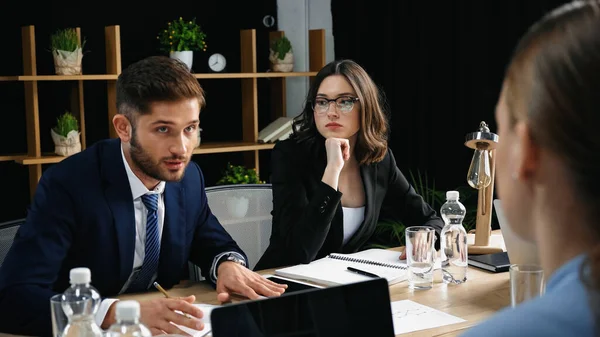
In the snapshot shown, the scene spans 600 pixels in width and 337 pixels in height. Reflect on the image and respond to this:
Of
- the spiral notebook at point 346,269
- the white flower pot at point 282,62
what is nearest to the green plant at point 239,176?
the white flower pot at point 282,62

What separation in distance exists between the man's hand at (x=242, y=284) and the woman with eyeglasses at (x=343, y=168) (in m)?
0.61

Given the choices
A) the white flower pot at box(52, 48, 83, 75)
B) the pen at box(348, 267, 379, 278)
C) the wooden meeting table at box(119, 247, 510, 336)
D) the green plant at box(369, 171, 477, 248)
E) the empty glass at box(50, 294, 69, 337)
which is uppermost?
the white flower pot at box(52, 48, 83, 75)

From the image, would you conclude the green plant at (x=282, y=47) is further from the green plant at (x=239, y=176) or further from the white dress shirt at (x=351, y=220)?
the white dress shirt at (x=351, y=220)

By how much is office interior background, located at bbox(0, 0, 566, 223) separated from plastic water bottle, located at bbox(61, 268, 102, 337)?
288 centimetres

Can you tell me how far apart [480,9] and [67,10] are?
2253 mm

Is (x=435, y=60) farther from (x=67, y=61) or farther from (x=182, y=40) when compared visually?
(x=67, y=61)

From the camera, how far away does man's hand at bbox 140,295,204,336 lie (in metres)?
1.68

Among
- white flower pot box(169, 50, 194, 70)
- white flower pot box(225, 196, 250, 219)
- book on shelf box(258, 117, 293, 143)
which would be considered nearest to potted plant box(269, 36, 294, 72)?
book on shelf box(258, 117, 293, 143)

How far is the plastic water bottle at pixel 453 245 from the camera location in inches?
85.8

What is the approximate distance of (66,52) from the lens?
157 inches

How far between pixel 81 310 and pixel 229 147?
10.1 feet

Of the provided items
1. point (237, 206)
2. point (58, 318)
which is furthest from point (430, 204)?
point (58, 318)

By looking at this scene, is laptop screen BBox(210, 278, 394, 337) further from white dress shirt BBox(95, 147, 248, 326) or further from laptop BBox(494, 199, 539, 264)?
white dress shirt BBox(95, 147, 248, 326)

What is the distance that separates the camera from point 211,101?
5.00m
